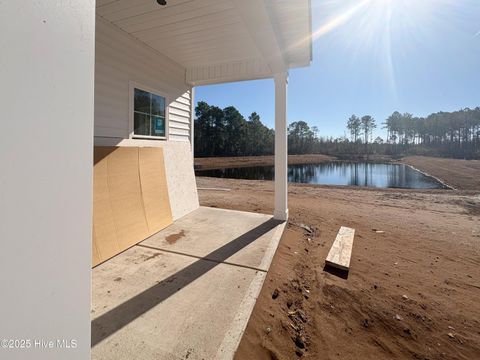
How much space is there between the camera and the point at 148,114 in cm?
445

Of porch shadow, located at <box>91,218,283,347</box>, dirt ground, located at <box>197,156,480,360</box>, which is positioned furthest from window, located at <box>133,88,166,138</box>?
dirt ground, located at <box>197,156,480,360</box>

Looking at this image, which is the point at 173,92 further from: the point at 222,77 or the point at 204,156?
the point at 204,156

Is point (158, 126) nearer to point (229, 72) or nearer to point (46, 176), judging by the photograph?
point (229, 72)

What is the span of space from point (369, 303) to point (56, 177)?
2818 mm

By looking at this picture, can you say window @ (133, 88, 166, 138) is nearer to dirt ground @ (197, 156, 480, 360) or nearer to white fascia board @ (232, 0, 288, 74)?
white fascia board @ (232, 0, 288, 74)

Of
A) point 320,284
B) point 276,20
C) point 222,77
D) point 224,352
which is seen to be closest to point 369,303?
point 320,284

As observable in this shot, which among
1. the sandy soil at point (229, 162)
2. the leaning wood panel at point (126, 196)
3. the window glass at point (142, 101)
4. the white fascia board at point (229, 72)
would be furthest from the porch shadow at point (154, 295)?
the sandy soil at point (229, 162)

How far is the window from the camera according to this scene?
13.6 ft

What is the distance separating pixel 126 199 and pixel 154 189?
0.63m

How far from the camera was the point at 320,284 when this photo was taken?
271 cm

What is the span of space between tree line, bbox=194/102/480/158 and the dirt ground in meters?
42.0

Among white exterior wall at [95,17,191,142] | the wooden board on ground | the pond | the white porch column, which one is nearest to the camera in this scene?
the wooden board on ground

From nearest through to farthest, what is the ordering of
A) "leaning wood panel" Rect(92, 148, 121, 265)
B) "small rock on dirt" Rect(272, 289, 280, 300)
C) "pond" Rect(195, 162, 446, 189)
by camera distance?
1. "small rock on dirt" Rect(272, 289, 280, 300)
2. "leaning wood panel" Rect(92, 148, 121, 265)
3. "pond" Rect(195, 162, 446, 189)

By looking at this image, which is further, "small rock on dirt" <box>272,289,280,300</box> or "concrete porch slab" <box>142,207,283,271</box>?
"concrete porch slab" <box>142,207,283,271</box>
